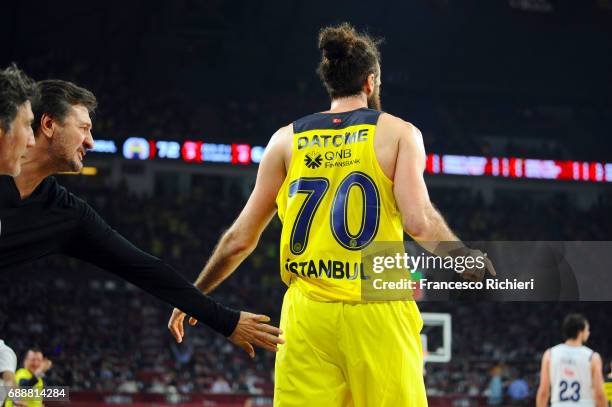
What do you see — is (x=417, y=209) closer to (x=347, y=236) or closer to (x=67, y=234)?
(x=347, y=236)

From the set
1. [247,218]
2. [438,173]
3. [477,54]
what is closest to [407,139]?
[247,218]

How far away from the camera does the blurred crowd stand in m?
→ 19.7

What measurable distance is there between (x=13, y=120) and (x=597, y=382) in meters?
7.28

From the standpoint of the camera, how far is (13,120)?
9.80 ft

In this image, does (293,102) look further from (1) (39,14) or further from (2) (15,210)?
(2) (15,210)

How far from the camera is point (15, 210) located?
11.2 ft

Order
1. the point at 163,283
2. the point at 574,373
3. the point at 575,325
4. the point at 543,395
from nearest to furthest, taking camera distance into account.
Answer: the point at 163,283
the point at 575,325
the point at 574,373
the point at 543,395

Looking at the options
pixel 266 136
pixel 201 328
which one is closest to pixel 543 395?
pixel 201 328

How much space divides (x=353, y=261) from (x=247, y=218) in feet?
2.27

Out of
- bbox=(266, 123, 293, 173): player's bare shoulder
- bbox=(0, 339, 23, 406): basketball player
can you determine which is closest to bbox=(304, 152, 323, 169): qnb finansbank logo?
bbox=(266, 123, 293, 173): player's bare shoulder

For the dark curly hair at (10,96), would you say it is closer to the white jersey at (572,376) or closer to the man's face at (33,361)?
the white jersey at (572,376)

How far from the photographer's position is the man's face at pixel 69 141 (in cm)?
362

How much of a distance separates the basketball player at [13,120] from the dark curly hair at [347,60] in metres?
1.46

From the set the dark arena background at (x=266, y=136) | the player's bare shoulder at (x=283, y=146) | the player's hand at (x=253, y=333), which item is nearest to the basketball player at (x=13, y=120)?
the player's hand at (x=253, y=333)
